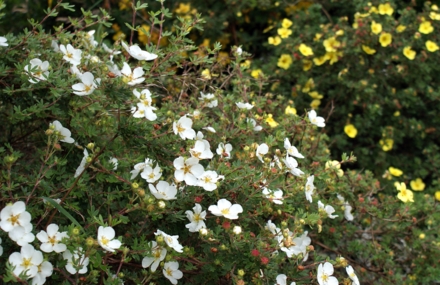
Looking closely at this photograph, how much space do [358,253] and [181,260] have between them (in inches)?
41.4

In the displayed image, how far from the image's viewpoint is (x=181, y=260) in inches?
71.2

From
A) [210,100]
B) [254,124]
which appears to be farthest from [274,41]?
[254,124]

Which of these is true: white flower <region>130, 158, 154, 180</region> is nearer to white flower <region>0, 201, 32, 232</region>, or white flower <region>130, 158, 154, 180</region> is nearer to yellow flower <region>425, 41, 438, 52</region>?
white flower <region>0, 201, 32, 232</region>

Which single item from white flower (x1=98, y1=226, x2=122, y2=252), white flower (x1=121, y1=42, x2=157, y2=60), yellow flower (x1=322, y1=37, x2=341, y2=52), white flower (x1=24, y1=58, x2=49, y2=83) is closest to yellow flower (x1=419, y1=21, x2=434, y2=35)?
yellow flower (x1=322, y1=37, x2=341, y2=52)

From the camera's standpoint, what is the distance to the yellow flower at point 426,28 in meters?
3.23

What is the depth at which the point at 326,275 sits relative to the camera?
1.72 m

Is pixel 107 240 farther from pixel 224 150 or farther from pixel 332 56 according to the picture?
pixel 332 56

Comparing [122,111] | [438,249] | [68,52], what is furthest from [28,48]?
[438,249]

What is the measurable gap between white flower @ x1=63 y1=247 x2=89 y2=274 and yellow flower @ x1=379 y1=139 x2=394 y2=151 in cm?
211

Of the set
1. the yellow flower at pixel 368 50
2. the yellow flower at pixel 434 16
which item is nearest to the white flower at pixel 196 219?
the yellow flower at pixel 368 50

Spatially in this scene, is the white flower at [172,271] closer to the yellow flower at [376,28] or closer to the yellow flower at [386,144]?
the yellow flower at [386,144]

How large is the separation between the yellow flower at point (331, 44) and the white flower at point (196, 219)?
6.11ft

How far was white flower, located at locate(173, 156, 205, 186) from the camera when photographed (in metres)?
1.69

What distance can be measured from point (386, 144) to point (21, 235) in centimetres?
227
